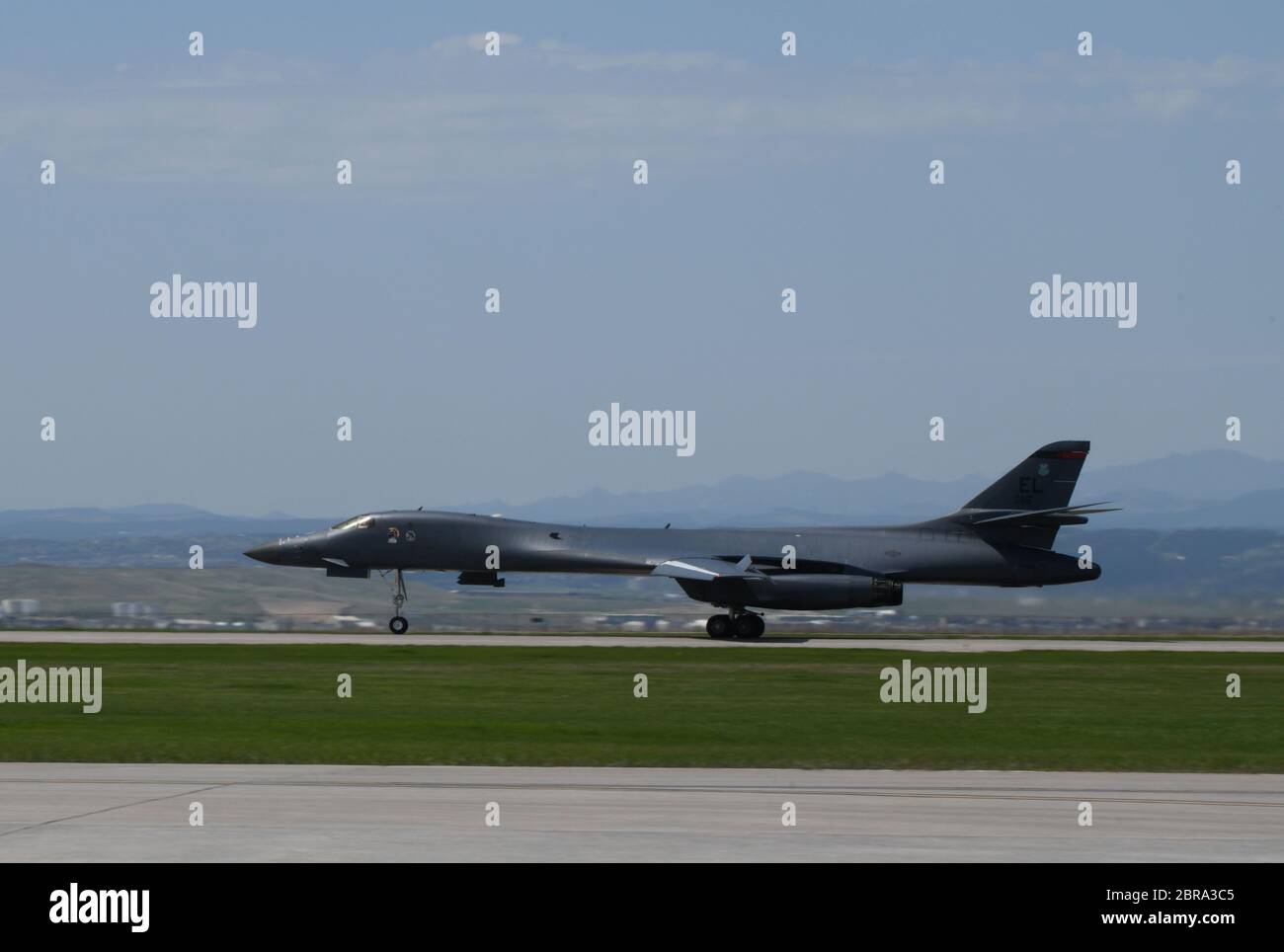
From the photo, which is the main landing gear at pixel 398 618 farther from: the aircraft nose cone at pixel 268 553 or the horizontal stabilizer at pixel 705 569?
the horizontal stabilizer at pixel 705 569

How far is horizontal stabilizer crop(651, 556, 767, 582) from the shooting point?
170 feet

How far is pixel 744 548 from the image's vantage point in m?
54.0

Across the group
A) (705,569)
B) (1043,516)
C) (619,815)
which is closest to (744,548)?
(705,569)

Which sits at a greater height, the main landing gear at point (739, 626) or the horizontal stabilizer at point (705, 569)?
the horizontal stabilizer at point (705, 569)

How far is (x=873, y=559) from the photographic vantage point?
54.5m

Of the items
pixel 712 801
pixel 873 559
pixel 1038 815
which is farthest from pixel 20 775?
pixel 873 559

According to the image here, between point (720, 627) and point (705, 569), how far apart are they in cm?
224

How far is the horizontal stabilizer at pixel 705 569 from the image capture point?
51.8 m

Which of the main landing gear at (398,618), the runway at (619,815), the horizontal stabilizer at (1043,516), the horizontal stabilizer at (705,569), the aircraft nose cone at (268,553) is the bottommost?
the runway at (619,815)

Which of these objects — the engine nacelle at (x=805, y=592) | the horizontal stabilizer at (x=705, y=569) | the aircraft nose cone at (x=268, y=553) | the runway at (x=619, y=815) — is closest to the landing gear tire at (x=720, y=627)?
the engine nacelle at (x=805, y=592)

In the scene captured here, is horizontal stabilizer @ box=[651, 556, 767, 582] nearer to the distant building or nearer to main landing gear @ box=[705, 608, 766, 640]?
main landing gear @ box=[705, 608, 766, 640]

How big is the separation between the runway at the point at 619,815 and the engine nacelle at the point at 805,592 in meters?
31.0

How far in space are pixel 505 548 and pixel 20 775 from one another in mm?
35084
